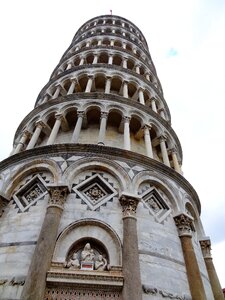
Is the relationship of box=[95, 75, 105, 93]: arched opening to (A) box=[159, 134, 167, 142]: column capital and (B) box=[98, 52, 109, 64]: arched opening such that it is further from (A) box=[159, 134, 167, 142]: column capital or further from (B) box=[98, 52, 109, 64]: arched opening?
(A) box=[159, 134, 167, 142]: column capital

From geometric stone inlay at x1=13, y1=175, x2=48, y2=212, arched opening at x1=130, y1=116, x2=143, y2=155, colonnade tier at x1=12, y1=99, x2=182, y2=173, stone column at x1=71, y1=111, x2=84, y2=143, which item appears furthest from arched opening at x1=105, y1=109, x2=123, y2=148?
geometric stone inlay at x1=13, y1=175, x2=48, y2=212

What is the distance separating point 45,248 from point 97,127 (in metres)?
6.58

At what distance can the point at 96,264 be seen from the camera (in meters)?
6.14

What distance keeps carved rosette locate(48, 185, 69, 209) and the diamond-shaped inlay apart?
1.54 feet

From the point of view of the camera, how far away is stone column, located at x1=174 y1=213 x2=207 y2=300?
655 centimetres

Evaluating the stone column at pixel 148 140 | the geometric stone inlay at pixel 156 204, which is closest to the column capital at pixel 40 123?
the stone column at pixel 148 140

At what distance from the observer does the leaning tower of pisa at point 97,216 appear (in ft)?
18.9

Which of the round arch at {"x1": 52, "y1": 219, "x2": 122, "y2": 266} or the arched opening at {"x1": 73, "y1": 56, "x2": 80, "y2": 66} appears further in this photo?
the arched opening at {"x1": 73, "y1": 56, "x2": 80, "y2": 66}

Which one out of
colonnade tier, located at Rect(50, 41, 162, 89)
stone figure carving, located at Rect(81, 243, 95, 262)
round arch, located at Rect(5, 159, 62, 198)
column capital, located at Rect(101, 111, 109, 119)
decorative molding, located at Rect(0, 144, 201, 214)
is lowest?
stone figure carving, located at Rect(81, 243, 95, 262)

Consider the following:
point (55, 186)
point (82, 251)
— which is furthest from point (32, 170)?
point (82, 251)

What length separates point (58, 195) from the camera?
707 centimetres

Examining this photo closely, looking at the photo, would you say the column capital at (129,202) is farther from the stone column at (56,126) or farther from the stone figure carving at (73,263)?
the stone column at (56,126)

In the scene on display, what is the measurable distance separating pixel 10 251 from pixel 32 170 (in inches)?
113

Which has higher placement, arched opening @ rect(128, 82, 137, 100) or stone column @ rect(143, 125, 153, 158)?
arched opening @ rect(128, 82, 137, 100)
